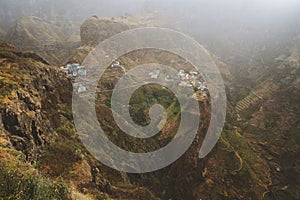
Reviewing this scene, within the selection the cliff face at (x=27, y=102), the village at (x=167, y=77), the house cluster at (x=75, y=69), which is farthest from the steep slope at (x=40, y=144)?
the house cluster at (x=75, y=69)

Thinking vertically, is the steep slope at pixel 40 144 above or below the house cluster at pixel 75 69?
above

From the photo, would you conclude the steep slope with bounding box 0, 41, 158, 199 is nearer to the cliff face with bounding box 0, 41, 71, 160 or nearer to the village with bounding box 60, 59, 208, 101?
the cliff face with bounding box 0, 41, 71, 160

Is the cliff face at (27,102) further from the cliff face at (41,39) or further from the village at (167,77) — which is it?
the cliff face at (41,39)

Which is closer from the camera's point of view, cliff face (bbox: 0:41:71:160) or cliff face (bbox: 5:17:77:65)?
cliff face (bbox: 0:41:71:160)

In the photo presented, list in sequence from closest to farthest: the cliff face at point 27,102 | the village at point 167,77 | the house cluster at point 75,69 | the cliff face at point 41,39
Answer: the cliff face at point 27,102 → the village at point 167,77 → the house cluster at point 75,69 → the cliff face at point 41,39

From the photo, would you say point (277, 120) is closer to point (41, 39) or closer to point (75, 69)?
point (75, 69)

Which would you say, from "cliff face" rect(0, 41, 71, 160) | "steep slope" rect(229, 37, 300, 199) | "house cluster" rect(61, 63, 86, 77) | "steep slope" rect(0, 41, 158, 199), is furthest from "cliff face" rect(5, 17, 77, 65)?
"steep slope" rect(0, 41, 158, 199)
